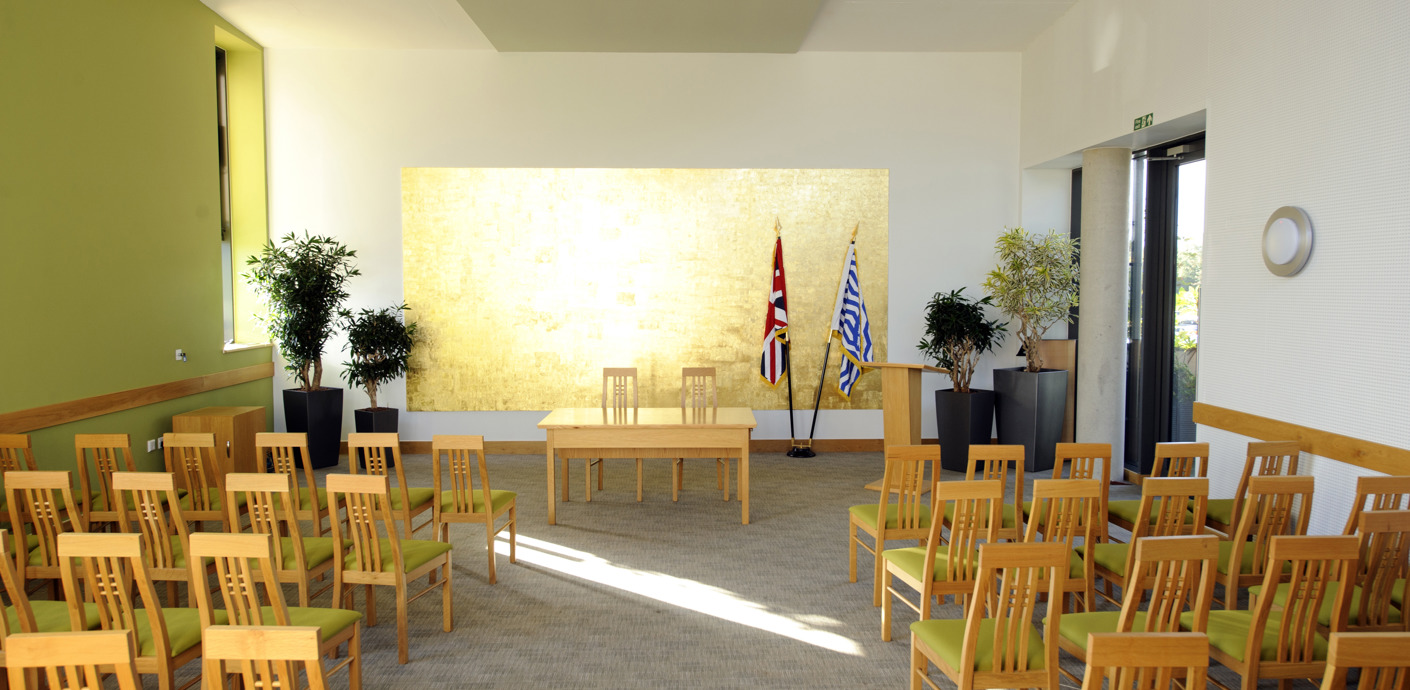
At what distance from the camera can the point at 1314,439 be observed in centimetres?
462

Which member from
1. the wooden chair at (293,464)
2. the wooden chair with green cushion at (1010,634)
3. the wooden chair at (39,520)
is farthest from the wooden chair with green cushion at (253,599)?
the wooden chair with green cushion at (1010,634)

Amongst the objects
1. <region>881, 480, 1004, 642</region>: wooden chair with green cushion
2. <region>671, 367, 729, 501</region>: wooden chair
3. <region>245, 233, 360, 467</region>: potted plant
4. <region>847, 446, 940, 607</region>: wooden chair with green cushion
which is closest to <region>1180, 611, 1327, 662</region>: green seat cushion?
<region>881, 480, 1004, 642</region>: wooden chair with green cushion

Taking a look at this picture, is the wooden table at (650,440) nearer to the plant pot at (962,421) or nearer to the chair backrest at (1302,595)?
the plant pot at (962,421)

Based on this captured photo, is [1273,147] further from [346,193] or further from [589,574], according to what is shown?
[346,193]

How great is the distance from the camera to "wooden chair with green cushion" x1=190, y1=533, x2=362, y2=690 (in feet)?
9.03

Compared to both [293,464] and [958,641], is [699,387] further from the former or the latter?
[958,641]

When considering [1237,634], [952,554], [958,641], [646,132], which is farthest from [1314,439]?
[646,132]

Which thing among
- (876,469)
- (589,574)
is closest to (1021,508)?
(589,574)

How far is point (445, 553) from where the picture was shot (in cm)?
420

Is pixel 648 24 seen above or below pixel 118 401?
above

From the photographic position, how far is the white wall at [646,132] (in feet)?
28.5

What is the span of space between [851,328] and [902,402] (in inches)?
70.5

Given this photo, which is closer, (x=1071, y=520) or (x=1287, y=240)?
(x=1071, y=520)

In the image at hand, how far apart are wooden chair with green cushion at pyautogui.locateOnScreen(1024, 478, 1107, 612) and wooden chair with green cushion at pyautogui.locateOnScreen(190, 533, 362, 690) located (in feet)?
8.63
